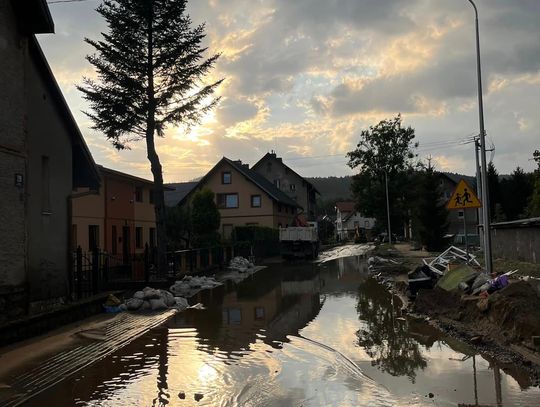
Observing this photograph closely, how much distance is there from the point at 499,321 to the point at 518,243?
41.7 feet

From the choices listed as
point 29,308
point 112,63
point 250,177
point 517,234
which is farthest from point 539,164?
point 29,308

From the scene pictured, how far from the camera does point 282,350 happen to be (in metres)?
9.48

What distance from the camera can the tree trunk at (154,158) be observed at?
21359mm

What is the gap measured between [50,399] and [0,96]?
6.86 meters

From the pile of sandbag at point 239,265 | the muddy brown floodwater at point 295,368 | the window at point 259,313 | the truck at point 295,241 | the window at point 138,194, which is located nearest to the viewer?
the muddy brown floodwater at point 295,368

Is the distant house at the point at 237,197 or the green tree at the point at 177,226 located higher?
the distant house at the point at 237,197

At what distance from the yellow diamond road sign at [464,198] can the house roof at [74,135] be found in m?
10.7

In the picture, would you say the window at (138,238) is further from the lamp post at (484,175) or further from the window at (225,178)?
the window at (225,178)

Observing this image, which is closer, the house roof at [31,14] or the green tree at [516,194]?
the house roof at [31,14]

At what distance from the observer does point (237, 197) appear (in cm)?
5534

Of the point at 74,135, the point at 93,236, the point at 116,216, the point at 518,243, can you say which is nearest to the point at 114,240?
the point at 116,216

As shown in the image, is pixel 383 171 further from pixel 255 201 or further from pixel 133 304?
pixel 133 304

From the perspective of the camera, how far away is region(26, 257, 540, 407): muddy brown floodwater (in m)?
6.63

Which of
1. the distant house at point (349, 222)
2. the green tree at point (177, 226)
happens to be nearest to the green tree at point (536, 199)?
the green tree at point (177, 226)
